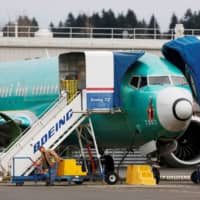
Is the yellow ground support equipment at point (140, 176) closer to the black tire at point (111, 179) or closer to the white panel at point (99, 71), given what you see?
the black tire at point (111, 179)

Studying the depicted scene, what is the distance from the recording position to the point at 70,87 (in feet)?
105

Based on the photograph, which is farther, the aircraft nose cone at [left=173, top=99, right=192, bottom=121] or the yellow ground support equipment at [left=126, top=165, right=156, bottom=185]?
the aircraft nose cone at [left=173, top=99, right=192, bottom=121]

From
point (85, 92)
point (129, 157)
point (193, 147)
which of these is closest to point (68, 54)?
point (85, 92)

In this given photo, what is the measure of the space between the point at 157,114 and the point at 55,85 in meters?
5.19

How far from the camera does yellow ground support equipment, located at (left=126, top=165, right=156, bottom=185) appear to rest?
30125 mm

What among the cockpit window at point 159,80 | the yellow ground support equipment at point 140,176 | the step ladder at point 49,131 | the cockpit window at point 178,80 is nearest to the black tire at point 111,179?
the yellow ground support equipment at point 140,176

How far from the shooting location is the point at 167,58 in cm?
3541

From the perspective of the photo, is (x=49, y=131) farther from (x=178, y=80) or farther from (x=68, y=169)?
(x=178, y=80)

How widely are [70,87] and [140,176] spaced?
3.82 metres

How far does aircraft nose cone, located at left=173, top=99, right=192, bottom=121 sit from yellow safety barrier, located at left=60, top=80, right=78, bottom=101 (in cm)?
304

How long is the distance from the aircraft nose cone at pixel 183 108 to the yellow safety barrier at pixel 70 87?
3044 millimetres

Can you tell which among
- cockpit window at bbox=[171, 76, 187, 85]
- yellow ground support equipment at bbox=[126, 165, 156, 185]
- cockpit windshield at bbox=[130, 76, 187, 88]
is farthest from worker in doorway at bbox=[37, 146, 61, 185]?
cockpit window at bbox=[171, 76, 187, 85]

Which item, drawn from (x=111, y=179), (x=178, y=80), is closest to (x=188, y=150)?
(x=178, y=80)

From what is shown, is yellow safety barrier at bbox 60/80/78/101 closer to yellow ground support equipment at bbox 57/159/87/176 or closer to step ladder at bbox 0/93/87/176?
step ladder at bbox 0/93/87/176
